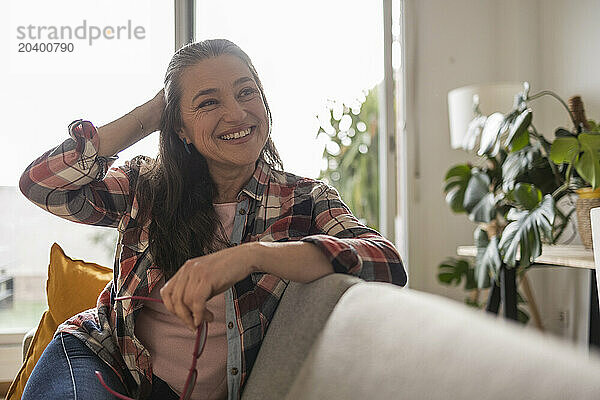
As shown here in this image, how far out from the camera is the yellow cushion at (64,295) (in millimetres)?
1820

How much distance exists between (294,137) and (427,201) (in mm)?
840

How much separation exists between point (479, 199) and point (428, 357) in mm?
2492

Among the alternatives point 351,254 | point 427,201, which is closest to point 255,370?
point 351,254

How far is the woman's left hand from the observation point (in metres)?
0.94

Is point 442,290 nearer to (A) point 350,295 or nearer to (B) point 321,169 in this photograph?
(B) point 321,169

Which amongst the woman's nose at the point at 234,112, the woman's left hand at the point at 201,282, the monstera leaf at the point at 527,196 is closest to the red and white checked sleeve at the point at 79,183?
the woman's nose at the point at 234,112

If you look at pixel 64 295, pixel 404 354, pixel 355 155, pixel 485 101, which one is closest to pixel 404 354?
pixel 404 354

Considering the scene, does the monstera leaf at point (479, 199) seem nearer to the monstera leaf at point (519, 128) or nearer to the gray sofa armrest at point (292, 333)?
the monstera leaf at point (519, 128)

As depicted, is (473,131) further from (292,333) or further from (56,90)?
(292,333)

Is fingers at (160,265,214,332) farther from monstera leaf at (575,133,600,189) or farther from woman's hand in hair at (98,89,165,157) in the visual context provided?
monstera leaf at (575,133,600,189)

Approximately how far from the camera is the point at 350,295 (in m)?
0.85

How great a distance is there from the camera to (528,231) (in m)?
2.50

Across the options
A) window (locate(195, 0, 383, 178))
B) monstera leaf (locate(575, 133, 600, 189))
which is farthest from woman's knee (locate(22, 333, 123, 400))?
window (locate(195, 0, 383, 178))

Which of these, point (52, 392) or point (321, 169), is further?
point (321, 169)
